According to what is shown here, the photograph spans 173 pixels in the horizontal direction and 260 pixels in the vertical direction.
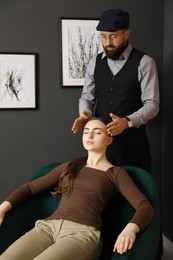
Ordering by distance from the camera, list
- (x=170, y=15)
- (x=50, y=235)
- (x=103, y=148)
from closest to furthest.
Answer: (x=50, y=235) → (x=103, y=148) → (x=170, y=15)

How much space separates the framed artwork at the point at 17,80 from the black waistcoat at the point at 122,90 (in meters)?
0.58

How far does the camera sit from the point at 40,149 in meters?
2.88

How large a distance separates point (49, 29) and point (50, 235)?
5.09 ft

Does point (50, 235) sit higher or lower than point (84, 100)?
lower

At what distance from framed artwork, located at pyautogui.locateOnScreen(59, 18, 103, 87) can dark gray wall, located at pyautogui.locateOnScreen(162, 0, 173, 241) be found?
51 cm

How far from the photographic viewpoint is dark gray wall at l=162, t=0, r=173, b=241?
9.42ft

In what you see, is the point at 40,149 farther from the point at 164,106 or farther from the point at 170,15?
the point at 170,15

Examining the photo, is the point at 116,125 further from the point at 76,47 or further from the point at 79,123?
the point at 76,47

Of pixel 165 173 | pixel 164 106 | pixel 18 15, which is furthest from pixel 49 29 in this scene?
pixel 165 173

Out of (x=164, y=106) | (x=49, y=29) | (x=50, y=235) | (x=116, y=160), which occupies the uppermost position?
(x=49, y=29)

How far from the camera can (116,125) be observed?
83.2 inches

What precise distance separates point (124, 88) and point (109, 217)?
80 cm

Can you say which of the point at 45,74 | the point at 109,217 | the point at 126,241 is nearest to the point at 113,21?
the point at 45,74

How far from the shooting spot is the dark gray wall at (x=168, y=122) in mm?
2871
